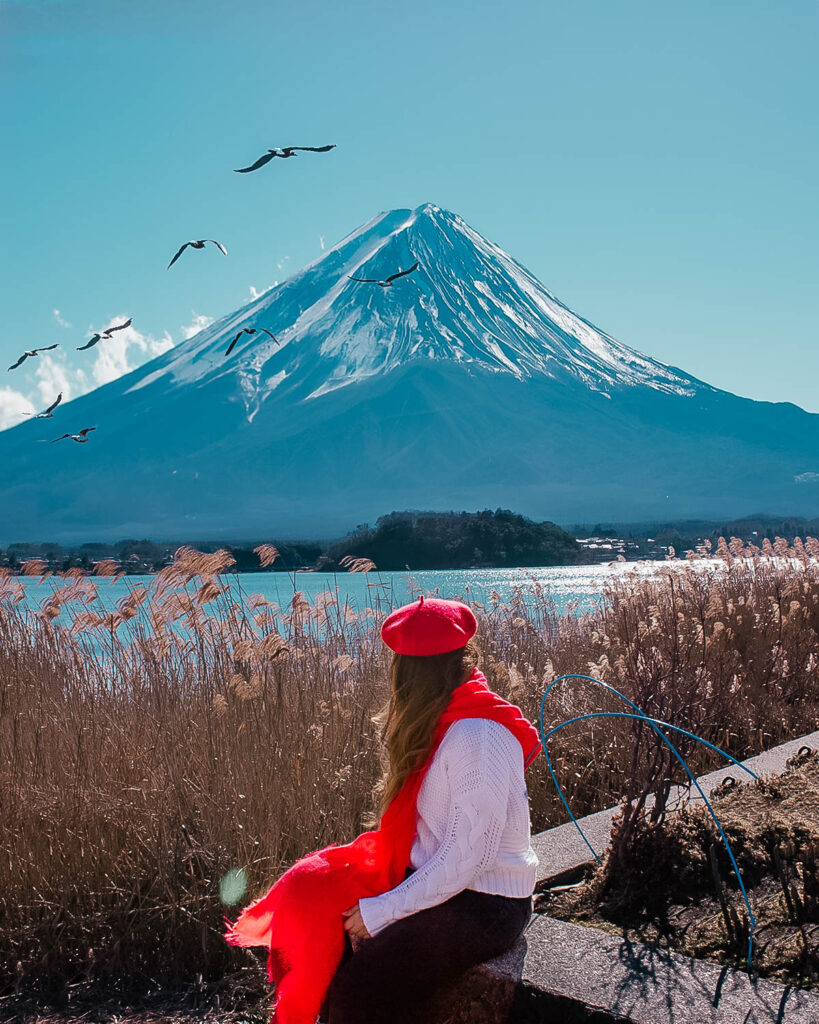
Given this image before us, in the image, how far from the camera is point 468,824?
2303mm

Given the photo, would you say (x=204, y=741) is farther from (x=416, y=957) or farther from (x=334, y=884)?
(x=416, y=957)

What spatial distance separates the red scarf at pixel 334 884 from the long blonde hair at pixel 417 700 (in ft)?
0.07

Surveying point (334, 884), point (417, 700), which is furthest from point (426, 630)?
point (334, 884)

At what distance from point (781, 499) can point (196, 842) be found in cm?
14055

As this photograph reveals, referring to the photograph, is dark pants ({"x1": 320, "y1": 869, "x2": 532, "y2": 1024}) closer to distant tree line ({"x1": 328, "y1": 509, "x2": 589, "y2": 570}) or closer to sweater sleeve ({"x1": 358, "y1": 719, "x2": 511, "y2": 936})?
sweater sleeve ({"x1": 358, "y1": 719, "x2": 511, "y2": 936})

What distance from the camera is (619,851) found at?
3.43 metres

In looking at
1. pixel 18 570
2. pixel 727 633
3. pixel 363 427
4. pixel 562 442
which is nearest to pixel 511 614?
pixel 727 633

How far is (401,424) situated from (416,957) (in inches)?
6558

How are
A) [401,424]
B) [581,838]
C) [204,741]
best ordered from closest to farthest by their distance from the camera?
[581,838] < [204,741] < [401,424]

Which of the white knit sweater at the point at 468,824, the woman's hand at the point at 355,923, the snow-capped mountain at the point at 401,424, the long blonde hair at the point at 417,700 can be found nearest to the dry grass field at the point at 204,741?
the white knit sweater at the point at 468,824

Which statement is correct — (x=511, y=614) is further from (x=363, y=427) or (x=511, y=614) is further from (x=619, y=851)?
(x=363, y=427)

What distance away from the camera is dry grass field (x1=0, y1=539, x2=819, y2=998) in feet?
12.0

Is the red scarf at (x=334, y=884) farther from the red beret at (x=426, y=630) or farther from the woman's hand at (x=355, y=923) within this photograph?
the red beret at (x=426, y=630)

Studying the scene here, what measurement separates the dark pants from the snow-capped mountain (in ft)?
395
